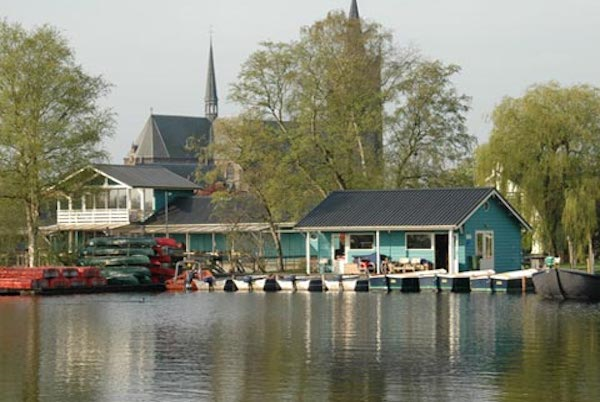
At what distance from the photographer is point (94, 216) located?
74688mm

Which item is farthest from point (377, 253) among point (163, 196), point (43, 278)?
point (163, 196)

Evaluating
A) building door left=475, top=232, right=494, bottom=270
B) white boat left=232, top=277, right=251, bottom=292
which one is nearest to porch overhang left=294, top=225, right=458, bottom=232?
building door left=475, top=232, right=494, bottom=270

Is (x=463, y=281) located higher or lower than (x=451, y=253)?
lower

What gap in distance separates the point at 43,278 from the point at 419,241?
1629 cm

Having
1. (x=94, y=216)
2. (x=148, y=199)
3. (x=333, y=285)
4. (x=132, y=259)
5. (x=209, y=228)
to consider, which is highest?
(x=148, y=199)

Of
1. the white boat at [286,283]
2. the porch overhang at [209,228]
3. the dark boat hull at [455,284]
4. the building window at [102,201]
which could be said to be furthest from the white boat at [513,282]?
the building window at [102,201]

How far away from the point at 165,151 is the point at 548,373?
121404 millimetres

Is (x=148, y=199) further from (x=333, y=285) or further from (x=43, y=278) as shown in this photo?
(x=333, y=285)

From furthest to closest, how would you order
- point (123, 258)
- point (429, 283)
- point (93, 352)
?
point (123, 258)
point (429, 283)
point (93, 352)

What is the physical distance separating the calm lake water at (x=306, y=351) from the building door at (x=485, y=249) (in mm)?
9819

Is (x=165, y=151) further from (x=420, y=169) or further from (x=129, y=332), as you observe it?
(x=129, y=332)

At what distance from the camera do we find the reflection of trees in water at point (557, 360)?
→ 2047 centimetres

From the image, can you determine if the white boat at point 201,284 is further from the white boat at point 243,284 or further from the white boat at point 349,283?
the white boat at point 349,283

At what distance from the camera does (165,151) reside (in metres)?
142
